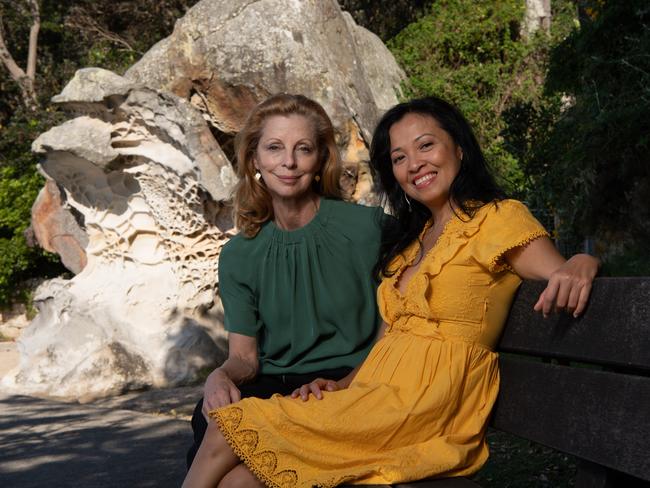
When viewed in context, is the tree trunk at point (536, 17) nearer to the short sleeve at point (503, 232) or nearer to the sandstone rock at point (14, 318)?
the sandstone rock at point (14, 318)

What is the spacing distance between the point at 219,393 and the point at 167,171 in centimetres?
487

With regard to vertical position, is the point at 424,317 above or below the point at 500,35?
below

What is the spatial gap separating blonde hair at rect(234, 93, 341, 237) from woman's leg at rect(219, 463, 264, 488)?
1.10 meters

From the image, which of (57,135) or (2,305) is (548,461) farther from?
(2,305)

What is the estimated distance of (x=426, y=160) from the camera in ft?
9.18

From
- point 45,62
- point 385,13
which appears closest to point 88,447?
point 385,13

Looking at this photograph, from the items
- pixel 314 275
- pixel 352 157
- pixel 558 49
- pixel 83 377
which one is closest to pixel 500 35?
pixel 558 49

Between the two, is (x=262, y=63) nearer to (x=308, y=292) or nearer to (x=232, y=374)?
(x=308, y=292)

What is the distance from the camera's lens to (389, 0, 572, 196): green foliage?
39.5 feet

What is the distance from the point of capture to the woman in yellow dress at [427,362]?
7.74ft

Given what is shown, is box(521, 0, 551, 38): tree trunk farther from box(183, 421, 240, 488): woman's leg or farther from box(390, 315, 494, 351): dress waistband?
box(183, 421, 240, 488): woman's leg

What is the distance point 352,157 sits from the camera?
23.4ft

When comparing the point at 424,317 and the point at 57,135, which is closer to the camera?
the point at 424,317

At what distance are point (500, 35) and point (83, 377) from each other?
8949mm
